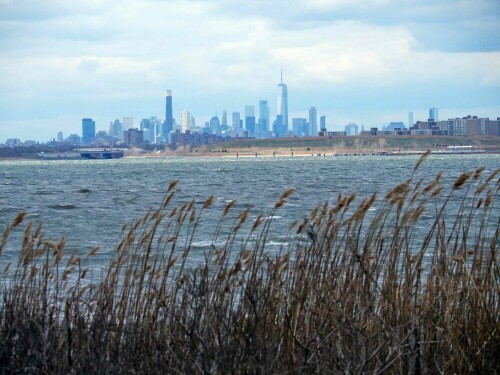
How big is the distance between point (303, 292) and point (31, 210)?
33140mm

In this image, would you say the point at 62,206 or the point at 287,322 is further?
the point at 62,206

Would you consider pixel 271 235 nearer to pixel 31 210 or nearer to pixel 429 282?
pixel 429 282

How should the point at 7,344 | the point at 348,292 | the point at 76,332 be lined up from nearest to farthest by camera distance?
the point at 7,344 < the point at 76,332 < the point at 348,292

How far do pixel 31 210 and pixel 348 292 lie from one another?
33.3 meters

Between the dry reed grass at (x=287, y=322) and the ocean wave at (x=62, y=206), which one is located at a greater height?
the dry reed grass at (x=287, y=322)

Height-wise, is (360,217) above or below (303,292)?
above

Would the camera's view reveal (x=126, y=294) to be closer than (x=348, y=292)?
No

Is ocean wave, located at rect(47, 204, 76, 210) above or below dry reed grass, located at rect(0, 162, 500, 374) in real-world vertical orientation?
below

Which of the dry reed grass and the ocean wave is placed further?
the ocean wave

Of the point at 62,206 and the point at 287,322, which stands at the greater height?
the point at 287,322

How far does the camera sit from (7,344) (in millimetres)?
6785

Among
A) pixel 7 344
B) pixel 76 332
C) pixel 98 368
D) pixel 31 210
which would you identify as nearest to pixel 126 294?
pixel 76 332

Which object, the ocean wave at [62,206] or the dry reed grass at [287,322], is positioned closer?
the dry reed grass at [287,322]

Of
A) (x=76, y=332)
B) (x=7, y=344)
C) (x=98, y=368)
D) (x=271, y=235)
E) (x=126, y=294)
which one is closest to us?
(x=98, y=368)
